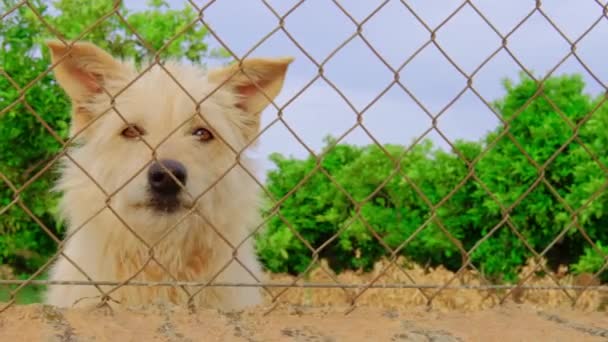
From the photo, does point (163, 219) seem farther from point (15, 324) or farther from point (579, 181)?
point (579, 181)

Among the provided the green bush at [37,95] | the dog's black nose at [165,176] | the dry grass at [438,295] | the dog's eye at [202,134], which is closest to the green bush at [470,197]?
the dry grass at [438,295]

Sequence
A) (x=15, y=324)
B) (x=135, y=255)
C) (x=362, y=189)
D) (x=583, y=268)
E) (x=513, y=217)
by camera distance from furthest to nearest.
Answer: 1. (x=362, y=189)
2. (x=513, y=217)
3. (x=583, y=268)
4. (x=135, y=255)
5. (x=15, y=324)

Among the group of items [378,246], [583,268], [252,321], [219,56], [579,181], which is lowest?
[583,268]

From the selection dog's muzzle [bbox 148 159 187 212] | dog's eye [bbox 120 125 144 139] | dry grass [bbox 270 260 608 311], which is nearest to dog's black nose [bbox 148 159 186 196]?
dog's muzzle [bbox 148 159 187 212]

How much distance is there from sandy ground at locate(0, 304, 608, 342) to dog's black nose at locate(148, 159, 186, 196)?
755 mm

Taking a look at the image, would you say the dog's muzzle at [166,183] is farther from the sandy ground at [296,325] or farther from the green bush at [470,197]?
the green bush at [470,197]

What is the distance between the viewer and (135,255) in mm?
4410

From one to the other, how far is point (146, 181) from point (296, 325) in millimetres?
1044

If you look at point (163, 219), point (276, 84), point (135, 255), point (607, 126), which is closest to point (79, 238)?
point (135, 255)

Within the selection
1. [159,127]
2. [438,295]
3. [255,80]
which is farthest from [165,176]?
[438,295]

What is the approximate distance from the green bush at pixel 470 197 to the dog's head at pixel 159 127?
354 cm

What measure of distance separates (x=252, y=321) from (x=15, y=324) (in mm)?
828

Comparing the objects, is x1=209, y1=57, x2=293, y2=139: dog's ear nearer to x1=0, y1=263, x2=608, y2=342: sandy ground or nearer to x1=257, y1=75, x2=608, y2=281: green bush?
x1=0, y1=263, x2=608, y2=342: sandy ground

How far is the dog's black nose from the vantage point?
3.91 m
